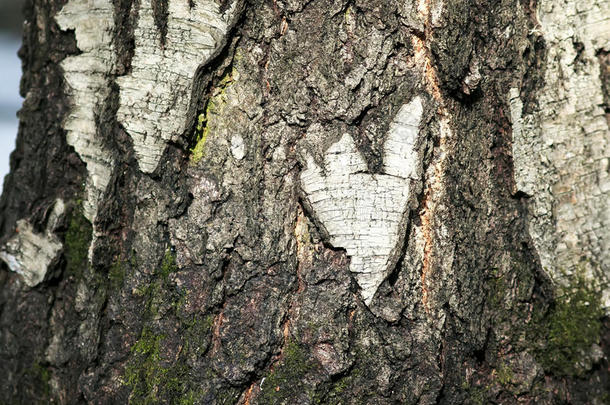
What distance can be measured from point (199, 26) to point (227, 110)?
206 mm

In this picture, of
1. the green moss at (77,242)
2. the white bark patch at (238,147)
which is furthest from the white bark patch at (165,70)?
the green moss at (77,242)

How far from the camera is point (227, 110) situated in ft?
4.52

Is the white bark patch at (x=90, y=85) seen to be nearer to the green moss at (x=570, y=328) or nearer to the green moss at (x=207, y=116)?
the green moss at (x=207, y=116)

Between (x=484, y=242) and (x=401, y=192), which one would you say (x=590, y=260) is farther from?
(x=401, y=192)

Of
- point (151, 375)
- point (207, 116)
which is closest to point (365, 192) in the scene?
point (207, 116)

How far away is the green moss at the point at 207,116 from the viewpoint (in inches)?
54.5

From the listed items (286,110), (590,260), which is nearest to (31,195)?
(286,110)

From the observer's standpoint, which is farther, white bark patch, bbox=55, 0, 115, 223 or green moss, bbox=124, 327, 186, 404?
white bark patch, bbox=55, 0, 115, 223

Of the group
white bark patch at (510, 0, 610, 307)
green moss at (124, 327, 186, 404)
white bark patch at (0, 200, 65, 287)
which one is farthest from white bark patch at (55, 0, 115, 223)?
white bark patch at (510, 0, 610, 307)

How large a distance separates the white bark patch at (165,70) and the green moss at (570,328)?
98 cm

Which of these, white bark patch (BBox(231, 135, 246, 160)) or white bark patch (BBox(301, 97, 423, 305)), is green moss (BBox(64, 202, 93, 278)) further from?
white bark patch (BBox(301, 97, 423, 305))

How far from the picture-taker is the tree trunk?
1328mm

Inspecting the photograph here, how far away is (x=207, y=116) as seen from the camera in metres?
1.39

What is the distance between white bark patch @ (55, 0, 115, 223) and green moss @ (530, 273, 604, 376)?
1.13m
